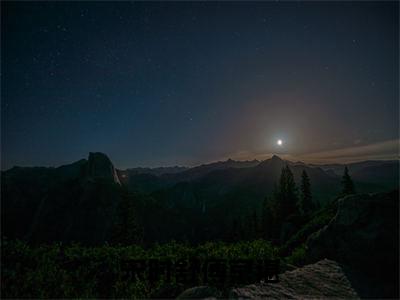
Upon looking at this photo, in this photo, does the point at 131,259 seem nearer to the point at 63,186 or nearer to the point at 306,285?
the point at 306,285

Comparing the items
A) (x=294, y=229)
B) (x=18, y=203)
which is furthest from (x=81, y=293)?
(x=18, y=203)

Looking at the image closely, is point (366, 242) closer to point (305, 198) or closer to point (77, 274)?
point (77, 274)

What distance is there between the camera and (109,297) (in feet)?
22.0

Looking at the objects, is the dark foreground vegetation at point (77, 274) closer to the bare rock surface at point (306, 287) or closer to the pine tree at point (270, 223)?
the bare rock surface at point (306, 287)

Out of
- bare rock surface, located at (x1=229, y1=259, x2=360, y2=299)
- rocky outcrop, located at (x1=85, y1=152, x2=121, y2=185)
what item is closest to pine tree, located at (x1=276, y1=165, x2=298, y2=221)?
bare rock surface, located at (x1=229, y1=259, x2=360, y2=299)

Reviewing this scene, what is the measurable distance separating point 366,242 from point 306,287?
3.39 metres

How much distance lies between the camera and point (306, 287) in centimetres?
617

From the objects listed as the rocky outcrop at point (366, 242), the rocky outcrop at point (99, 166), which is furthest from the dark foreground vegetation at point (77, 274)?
the rocky outcrop at point (99, 166)

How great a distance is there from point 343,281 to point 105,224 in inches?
3708

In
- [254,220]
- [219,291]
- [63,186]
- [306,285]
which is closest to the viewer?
[219,291]

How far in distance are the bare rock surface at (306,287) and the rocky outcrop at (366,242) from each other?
474 mm

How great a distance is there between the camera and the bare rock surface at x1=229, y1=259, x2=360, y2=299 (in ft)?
18.5

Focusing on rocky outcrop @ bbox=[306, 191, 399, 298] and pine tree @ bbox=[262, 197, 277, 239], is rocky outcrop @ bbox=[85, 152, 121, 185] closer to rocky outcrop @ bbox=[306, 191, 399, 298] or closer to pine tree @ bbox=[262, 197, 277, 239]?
pine tree @ bbox=[262, 197, 277, 239]

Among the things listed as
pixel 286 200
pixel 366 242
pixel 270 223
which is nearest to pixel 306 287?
pixel 366 242
